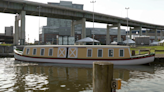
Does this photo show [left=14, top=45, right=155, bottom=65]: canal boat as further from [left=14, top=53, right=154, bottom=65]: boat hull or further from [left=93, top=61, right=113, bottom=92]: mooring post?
[left=93, top=61, right=113, bottom=92]: mooring post

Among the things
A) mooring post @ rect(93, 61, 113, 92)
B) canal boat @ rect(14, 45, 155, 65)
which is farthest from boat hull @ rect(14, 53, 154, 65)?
mooring post @ rect(93, 61, 113, 92)

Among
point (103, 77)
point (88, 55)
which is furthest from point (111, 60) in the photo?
point (103, 77)

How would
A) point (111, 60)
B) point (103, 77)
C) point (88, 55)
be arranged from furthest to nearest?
point (88, 55)
point (111, 60)
point (103, 77)

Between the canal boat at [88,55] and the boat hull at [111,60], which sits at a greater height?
the canal boat at [88,55]

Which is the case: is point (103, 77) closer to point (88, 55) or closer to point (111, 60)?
point (111, 60)

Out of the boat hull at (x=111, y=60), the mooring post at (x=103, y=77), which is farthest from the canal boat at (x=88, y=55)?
the mooring post at (x=103, y=77)

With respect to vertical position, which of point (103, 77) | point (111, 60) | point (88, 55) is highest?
point (103, 77)

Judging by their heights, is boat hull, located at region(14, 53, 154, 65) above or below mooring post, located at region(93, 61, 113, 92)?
below

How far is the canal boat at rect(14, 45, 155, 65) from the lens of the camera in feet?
68.2

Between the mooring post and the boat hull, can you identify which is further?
the boat hull

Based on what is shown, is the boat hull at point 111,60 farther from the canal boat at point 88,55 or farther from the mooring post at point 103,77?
the mooring post at point 103,77

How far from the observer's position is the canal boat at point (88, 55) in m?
20.8

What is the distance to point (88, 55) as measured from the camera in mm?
21578

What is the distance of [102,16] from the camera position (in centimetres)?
7338
